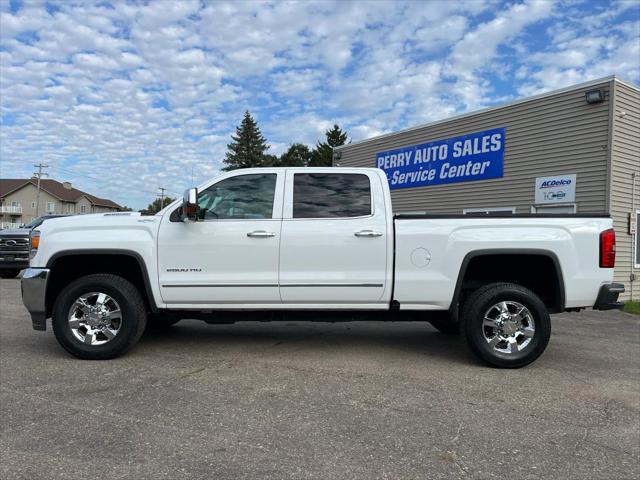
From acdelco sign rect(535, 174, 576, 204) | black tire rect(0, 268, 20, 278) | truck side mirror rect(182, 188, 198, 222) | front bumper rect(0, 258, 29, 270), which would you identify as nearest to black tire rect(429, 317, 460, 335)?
truck side mirror rect(182, 188, 198, 222)

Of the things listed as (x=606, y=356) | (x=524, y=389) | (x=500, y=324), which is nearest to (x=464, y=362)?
(x=500, y=324)

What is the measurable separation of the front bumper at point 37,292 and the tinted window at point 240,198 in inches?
67.3

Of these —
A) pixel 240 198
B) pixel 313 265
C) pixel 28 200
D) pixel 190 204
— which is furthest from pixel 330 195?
pixel 28 200

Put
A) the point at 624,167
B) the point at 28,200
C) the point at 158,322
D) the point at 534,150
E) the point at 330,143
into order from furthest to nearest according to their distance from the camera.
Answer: the point at 28,200 → the point at 330,143 → the point at 534,150 → the point at 624,167 → the point at 158,322

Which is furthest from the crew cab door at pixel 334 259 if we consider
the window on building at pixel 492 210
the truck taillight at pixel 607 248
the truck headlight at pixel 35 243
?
the window on building at pixel 492 210

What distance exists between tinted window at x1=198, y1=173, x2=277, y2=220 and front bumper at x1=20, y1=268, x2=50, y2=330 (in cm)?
171

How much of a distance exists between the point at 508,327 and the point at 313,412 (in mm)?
2332

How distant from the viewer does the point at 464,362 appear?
17.4 feet

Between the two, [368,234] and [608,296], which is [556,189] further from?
[368,234]

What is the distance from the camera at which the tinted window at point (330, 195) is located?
5.25 m

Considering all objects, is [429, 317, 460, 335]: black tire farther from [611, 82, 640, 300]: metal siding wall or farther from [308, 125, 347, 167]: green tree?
[308, 125, 347, 167]: green tree

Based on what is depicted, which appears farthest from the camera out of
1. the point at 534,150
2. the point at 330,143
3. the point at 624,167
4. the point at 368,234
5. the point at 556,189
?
the point at 330,143

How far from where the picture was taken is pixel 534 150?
12.1m

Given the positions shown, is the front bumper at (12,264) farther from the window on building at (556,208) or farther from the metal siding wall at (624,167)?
the metal siding wall at (624,167)
